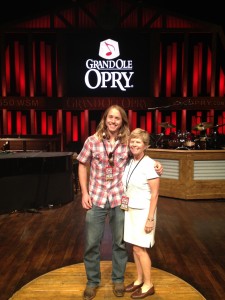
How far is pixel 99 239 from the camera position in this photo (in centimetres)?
251

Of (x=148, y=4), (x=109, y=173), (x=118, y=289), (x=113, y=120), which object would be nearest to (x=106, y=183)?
(x=109, y=173)

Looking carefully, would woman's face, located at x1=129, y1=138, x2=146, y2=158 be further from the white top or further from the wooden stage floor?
the wooden stage floor

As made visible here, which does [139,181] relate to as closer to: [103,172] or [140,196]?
[140,196]

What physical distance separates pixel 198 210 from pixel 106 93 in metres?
6.04

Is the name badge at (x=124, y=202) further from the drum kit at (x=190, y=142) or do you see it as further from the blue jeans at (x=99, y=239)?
the drum kit at (x=190, y=142)

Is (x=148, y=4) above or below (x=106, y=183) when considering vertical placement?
above

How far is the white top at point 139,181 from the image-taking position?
2398mm

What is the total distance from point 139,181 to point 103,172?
29 cm

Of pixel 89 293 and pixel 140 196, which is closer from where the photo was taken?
pixel 140 196

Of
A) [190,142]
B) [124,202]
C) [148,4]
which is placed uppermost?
[148,4]

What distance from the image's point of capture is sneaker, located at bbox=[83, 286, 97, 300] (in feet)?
8.26

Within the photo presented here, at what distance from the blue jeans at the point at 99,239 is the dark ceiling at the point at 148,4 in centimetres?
889

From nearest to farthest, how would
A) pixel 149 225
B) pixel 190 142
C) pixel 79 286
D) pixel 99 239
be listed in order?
pixel 149 225 < pixel 99 239 < pixel 79 286 < pixel 190 142

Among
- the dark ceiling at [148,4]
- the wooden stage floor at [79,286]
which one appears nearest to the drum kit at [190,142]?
the wooden stage floor at [79,286]
